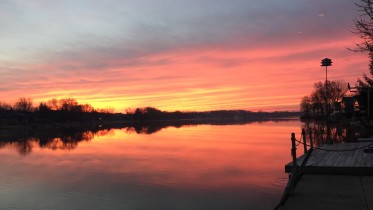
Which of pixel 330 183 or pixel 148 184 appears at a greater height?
pixel 330 183

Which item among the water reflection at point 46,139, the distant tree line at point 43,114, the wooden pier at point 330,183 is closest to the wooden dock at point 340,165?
the wooden pier at point 330,183

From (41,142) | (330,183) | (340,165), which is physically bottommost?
(41,142)

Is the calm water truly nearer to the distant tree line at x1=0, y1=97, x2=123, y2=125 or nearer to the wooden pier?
the wooden pier

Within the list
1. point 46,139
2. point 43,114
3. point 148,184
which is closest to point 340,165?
point 148,184

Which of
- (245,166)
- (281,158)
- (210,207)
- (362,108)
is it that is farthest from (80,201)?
(362,108)

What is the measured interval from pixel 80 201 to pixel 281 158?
557 inches

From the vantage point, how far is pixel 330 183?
1163 centimetres

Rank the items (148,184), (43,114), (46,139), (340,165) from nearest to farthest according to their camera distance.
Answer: (340,165) < (148,184) < (46,139) < (43,114)

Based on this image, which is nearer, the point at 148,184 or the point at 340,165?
the point at 340,165

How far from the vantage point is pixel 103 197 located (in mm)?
14141

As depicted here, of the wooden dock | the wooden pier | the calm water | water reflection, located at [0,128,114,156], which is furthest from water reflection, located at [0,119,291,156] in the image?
the wooden pier

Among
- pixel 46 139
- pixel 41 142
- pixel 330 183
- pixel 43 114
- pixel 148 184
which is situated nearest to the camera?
pixel 330 183

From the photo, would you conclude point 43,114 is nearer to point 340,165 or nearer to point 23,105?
point 23,105

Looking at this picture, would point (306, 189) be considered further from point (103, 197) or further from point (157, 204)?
point (103, 197)
